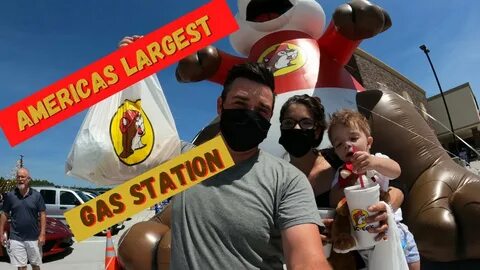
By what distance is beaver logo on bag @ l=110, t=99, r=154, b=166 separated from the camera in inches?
94.1

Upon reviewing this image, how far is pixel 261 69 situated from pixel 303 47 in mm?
2134

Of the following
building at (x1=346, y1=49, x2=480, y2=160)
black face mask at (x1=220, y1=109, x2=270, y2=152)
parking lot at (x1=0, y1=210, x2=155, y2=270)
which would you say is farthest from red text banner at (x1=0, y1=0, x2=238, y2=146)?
building at (x1=346, y1=49, x2=480, y2=160)

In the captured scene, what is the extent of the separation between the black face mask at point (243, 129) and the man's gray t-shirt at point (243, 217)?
0.26ft

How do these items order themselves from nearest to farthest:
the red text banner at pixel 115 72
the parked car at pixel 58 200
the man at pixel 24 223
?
1. the red text banner at pixel 115 72
2. the man at pixel 24 223
3. the parked car at pixel 58 200

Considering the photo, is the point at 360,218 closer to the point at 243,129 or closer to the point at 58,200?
the point at 243,129

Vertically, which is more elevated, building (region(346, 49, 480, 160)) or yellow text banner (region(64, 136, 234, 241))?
yellow text banner (region(64, 136, 234, 241))

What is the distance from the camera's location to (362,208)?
129 cm

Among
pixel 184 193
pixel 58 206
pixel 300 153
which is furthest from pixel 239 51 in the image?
pixel 58 206

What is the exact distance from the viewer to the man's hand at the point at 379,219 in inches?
50.4

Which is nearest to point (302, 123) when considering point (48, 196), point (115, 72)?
point (115, 72)

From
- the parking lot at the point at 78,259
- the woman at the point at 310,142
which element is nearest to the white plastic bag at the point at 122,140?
the woman at the point at 310,142

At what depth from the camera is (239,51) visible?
155 inches

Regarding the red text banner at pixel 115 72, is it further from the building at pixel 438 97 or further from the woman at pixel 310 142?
the building at pixel 438 97

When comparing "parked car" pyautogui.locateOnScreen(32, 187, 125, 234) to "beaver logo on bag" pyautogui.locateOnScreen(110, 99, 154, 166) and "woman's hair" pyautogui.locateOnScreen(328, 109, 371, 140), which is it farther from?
"woman's hair" pyautogui.locateOnScreen(328, 109, 371, 140)
